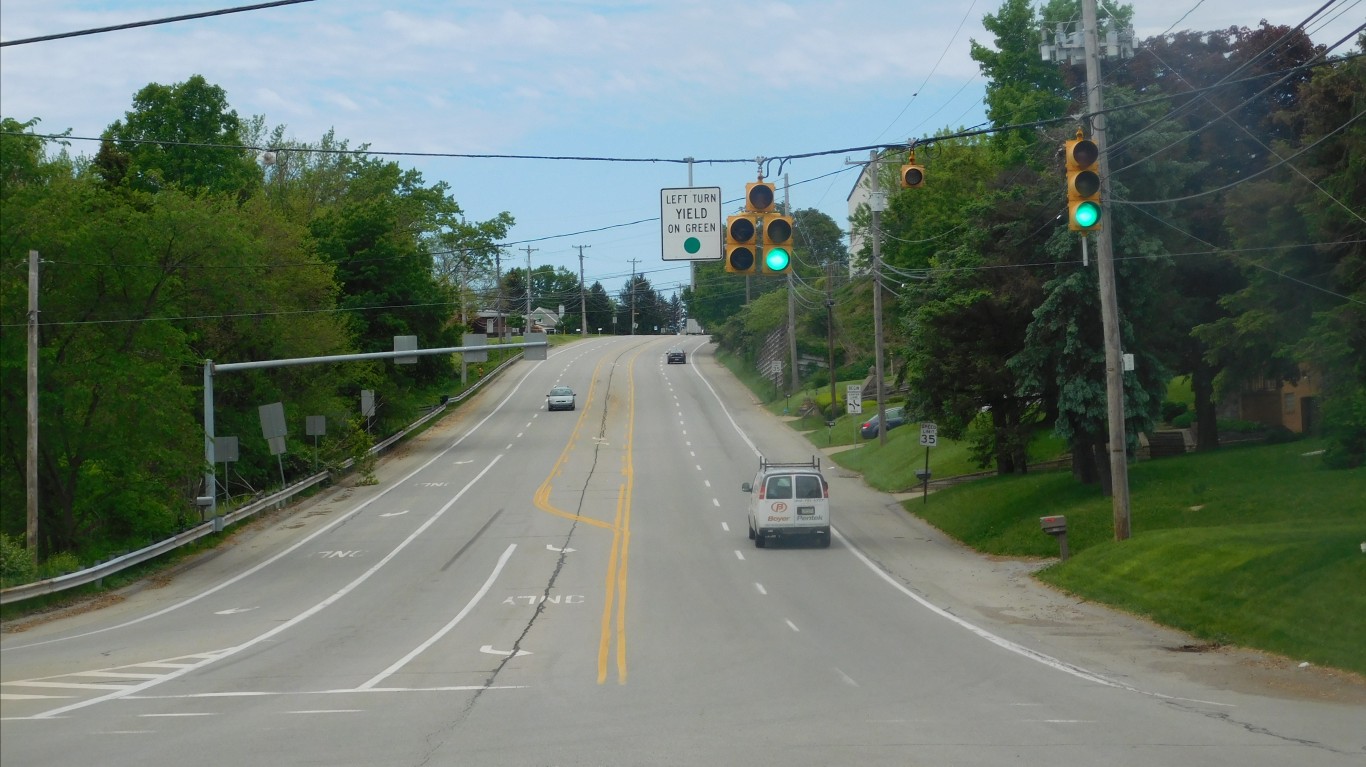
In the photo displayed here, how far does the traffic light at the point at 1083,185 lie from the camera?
15086 millimetres

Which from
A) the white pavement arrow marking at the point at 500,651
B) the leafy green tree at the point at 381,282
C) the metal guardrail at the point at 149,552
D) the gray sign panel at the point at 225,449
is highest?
the leafy green tree at the point at 381,282

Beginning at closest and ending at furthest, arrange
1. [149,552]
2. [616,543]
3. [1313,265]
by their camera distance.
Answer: [1313,265] < [149,552] < [616,543]

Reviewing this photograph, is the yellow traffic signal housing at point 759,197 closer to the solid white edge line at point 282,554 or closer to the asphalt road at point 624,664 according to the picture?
the asphalt road at point 624,664

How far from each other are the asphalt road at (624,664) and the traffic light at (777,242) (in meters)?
4.77

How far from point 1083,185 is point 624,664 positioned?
27.1 ft

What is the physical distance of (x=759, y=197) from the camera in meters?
14.7

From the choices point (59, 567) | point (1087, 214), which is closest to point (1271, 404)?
point (1087, 214)

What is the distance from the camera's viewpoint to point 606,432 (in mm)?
66312

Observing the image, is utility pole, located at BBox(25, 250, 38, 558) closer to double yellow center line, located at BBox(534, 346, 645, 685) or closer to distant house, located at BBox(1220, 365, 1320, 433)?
double yellow center line, located at BBox(534, 346, 645, 685)

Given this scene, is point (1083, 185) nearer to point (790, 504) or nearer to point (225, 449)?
point (790, 504)

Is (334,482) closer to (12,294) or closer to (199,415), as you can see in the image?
(199,415)

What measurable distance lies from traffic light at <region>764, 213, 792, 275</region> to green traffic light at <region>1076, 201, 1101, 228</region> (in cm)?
354

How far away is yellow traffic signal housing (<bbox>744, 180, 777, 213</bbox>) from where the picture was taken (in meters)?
14.7

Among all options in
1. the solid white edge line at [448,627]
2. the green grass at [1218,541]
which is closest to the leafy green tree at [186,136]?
the solid white edge line at [448,627]
